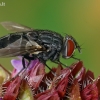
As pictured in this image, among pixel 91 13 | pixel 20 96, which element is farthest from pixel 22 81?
pixel 91 13

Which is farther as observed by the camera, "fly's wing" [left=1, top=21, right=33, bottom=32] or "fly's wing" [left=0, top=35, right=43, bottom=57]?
"fly's wing" [left=1, top=21, right=33, bottom=32]

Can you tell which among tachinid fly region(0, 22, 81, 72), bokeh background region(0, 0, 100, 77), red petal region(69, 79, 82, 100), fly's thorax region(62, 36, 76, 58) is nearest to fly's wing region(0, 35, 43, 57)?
tachinid fly region(0, 22, 81, 72)

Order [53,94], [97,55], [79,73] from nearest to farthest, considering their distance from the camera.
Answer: [53,94], [79,73], [97,55]

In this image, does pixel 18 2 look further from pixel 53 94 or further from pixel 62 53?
pixel 53 94

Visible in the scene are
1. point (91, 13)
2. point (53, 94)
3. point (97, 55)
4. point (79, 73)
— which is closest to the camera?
point (53, 94)

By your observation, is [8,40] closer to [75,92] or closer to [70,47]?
[70,47]

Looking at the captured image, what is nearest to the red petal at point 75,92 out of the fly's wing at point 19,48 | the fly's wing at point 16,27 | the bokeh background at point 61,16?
the fly's wing at point 19,48

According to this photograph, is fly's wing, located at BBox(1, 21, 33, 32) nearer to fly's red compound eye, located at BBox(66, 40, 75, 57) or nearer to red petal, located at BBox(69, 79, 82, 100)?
fly's red compound eye, located at BBox(66, 40, 75, 57)
